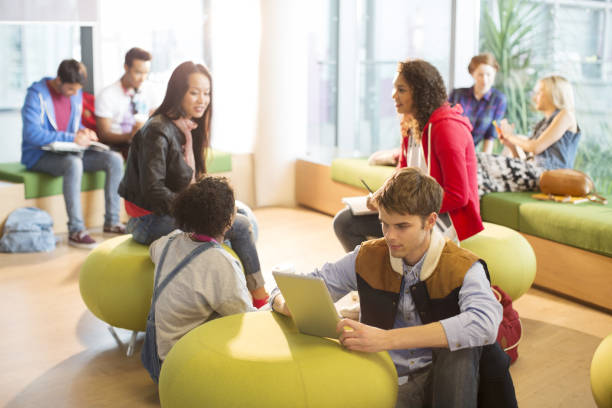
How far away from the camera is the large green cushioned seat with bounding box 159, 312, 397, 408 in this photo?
1957mm

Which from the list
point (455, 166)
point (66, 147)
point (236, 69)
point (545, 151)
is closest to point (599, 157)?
point (545, 151)

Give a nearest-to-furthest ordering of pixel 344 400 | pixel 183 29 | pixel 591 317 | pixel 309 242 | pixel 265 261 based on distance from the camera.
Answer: pixel 344 400 < pixel 591 317 < pixel 265 261 < pixel 309 242 < pixel 183 29

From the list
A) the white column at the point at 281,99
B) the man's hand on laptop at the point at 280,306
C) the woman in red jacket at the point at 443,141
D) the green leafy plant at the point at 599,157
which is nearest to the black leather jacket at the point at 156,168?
the woman in red jacket at the point at 443,141

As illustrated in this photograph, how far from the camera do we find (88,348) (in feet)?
10.7

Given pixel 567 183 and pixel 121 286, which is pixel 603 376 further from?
pixel 567 183

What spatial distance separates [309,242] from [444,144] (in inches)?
84.3

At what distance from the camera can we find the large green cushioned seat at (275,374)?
77.0 inches

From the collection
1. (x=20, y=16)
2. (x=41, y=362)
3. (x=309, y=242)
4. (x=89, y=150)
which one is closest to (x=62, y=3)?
(x=20, y=16)

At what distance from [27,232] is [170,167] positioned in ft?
6.30

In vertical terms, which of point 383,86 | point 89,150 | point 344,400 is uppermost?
point 383,86

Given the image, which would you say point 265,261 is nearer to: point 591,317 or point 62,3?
point 591,317

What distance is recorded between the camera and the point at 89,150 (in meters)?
5.29

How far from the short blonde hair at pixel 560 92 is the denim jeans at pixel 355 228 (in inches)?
64.2

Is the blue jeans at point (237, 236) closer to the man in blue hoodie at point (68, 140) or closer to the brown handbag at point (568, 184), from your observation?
the man in blue hoodie at point (68, 140)
